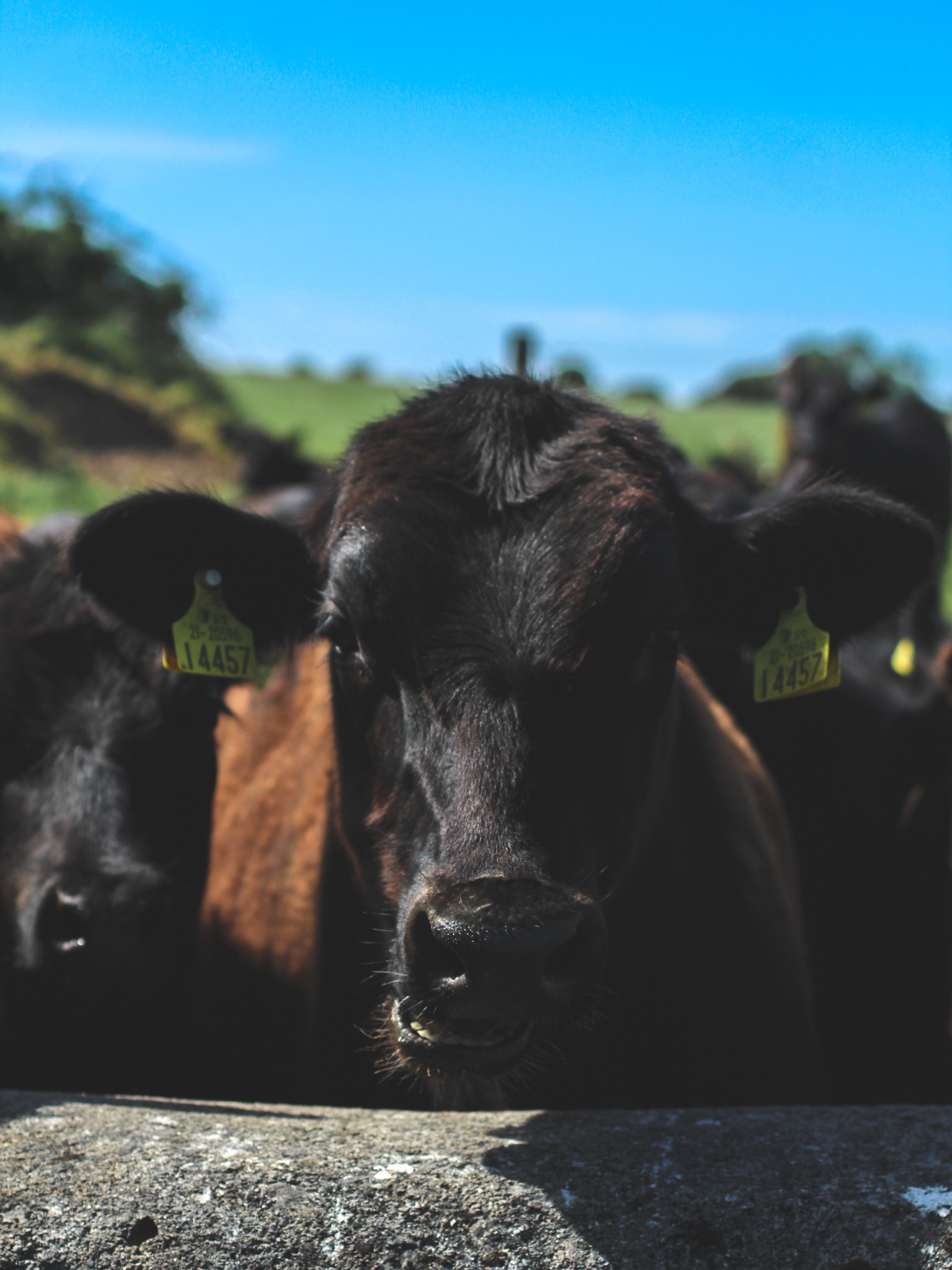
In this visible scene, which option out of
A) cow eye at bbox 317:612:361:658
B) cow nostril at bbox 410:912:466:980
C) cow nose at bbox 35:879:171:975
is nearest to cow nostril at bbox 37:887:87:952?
cow nose at bbox 35:879:171:975

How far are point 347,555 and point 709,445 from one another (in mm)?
38861

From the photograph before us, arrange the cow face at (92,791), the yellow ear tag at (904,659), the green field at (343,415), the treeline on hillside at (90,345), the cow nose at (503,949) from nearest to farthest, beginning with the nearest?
the cow nose at (503,949)
the cow face at (92,791)
the yellow ear tag at (904,659)
the treeline on hillside at (90,345)
the green field at (343,415)

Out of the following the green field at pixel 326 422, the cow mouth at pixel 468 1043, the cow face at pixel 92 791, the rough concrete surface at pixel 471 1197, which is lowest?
the rough concrete surface at pixel 471 1197

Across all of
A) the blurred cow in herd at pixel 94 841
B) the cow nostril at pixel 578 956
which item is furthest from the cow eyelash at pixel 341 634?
the cow nostril at pixel 578 956

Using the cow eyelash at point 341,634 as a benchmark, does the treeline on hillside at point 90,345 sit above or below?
above

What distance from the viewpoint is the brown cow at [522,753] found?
2.16m

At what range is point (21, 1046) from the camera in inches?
132

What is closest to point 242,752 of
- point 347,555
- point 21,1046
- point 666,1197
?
point 21,1046

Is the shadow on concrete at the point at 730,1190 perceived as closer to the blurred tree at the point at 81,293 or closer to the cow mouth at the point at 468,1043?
the cow mouth at the point at 468,1043

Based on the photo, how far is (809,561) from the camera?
3.11m

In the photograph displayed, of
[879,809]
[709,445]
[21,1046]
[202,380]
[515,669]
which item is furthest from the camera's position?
[202,380]

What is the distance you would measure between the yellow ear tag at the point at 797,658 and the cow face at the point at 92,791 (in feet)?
5.26

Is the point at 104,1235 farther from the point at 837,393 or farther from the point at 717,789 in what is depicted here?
the point at 837,393

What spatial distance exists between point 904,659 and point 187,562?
4200 mm
